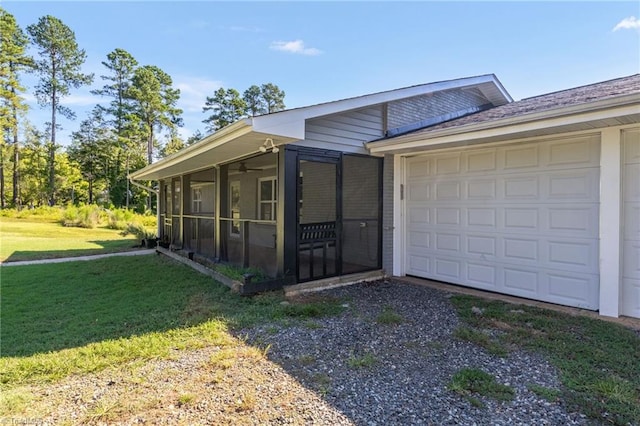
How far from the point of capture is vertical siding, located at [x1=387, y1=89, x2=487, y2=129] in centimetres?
720

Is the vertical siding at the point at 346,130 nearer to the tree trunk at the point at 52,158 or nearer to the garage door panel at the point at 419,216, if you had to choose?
the garage door panel at the point at 419,216

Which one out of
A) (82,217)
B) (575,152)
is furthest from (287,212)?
(82,217)

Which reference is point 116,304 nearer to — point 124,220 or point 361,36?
point 361,36

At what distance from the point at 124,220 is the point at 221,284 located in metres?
17.8

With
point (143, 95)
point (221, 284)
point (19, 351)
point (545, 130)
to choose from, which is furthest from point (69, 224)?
point (545, 130)

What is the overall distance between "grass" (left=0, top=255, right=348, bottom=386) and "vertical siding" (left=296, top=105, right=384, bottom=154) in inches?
108

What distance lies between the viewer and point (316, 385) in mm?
2920

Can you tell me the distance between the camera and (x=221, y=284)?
658cm

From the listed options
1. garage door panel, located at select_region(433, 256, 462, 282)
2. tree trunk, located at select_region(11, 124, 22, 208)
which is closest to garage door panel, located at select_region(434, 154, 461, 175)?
garage door panel, located at select_region(433, 256, 462, 282)

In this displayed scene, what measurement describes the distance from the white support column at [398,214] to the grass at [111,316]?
2232 mm

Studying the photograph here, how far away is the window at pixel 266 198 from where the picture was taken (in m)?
10.2

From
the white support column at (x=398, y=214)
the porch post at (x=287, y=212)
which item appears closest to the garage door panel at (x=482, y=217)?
the white support column at (x=398, y=214)

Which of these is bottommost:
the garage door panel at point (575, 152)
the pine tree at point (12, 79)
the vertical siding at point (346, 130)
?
the garage door panel at point (575, 152)

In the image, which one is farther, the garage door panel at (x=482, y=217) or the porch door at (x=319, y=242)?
the porch door at (x=319, y=242)
